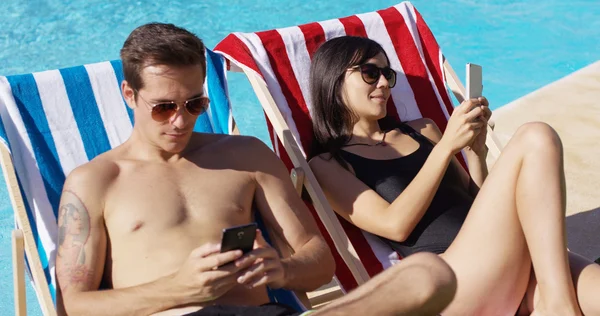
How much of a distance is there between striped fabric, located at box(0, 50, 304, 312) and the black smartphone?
0.99m

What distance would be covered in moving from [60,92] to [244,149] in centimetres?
99

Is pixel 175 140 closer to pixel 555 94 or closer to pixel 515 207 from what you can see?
pixel 515 207

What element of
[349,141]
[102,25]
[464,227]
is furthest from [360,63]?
[102,25]

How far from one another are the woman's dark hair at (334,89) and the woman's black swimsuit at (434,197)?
5.9 inches

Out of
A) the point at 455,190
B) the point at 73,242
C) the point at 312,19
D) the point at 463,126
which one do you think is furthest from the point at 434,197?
the point at 312,19

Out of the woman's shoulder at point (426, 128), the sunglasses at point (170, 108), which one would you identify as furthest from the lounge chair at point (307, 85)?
the sunglasses at point (170, 108)

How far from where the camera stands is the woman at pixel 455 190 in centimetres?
285

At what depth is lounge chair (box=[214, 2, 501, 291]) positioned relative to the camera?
11.9ft

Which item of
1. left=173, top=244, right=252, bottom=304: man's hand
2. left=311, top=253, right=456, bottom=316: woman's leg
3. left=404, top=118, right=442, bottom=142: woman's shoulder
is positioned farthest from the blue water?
left=311, top=253, right=456, bottom=316: woman's leg

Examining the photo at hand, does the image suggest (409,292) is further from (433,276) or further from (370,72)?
(370,72)

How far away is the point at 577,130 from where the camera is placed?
570 cm

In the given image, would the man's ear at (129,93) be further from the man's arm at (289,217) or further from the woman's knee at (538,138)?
the woman's knee at (538,138)

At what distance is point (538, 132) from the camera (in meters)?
2.95

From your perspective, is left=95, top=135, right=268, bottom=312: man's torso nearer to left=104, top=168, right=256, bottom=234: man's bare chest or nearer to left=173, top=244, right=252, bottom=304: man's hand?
left=104, top=168, right=256, bottom=234: man's bare chest
